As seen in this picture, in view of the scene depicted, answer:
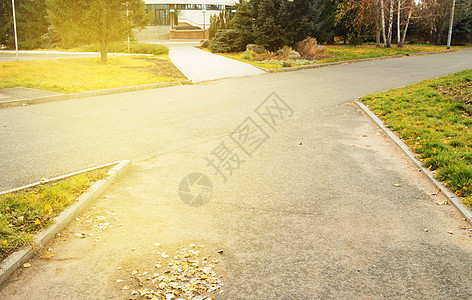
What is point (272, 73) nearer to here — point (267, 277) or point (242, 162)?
point (242, 162)

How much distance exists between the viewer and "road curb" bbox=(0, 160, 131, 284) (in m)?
3.68

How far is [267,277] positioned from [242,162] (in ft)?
11.2

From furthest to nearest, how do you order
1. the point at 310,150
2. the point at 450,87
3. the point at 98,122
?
the point at 450,87 < the point at 98,122 < the point at 310,150

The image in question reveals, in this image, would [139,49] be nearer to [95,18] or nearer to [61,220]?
[95,18]

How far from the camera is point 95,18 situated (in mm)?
21984

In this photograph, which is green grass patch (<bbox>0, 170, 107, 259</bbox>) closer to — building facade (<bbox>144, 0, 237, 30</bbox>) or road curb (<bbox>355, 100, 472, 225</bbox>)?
road curb (<bbox>355, 100, 472, 225</bbox>)

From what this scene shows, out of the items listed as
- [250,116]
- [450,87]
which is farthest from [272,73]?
[250,116]

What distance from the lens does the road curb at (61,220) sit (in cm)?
368

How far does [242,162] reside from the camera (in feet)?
22.8

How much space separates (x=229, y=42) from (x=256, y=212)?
2797 cm

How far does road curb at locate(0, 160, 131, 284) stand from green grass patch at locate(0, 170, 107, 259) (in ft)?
0.25

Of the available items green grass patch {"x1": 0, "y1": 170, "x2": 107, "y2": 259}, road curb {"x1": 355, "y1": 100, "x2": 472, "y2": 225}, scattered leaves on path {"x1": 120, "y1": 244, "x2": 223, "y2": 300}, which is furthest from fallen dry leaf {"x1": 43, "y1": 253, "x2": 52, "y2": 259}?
road curb {"x1": 355, "y1": 100, "x2": 472, "y2": 225}

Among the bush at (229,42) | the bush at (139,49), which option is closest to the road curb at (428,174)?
the bush at (229,42)

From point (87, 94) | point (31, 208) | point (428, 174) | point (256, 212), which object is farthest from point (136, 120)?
point (428, 174)
